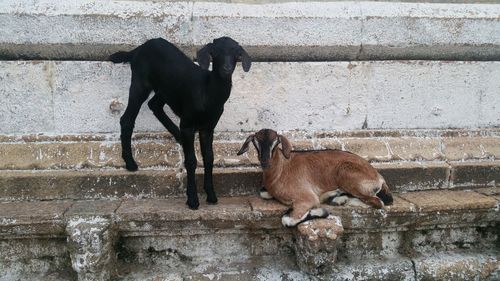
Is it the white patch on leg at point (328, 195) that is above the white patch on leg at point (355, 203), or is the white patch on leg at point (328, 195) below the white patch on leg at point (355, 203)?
above

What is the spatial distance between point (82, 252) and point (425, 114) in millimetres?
3244

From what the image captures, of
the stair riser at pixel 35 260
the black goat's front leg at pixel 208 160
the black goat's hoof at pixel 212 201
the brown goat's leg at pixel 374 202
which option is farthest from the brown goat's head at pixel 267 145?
the stair riser at pixel 35 260

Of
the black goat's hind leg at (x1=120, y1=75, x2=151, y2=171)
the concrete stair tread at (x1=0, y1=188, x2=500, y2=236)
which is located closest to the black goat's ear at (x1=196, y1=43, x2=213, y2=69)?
the black goat's hind leg at (x1=120, y1=75, x2=151, y2=171)

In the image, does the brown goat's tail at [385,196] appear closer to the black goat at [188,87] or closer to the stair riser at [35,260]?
the black goat at [188,87]

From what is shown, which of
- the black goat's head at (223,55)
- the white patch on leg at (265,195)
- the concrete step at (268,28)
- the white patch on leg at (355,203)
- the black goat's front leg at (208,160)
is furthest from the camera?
the concrete step at (268,28)

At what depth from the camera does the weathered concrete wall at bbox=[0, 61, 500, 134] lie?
3.79 m

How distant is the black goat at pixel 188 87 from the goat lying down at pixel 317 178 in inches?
15.4

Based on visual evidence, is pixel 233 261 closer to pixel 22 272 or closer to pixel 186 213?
pixel 186 213

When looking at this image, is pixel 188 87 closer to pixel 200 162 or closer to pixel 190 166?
pixel 190 166

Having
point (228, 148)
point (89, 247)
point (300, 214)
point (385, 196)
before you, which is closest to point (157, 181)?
point (228, 148)

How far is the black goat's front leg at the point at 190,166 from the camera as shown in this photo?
335 centimetres

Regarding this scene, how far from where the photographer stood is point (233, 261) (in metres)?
3.56

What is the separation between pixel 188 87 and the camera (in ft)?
10.7

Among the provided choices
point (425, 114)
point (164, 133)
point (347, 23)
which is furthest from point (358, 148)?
point (164, 133)
